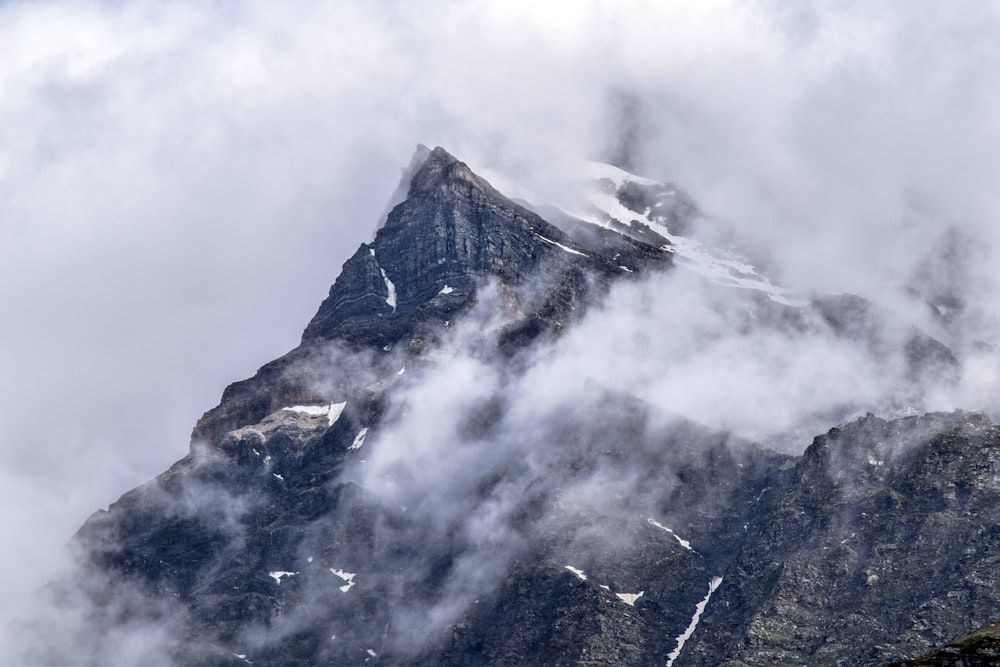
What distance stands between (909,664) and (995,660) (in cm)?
743

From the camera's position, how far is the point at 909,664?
16175cm

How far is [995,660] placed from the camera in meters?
162
